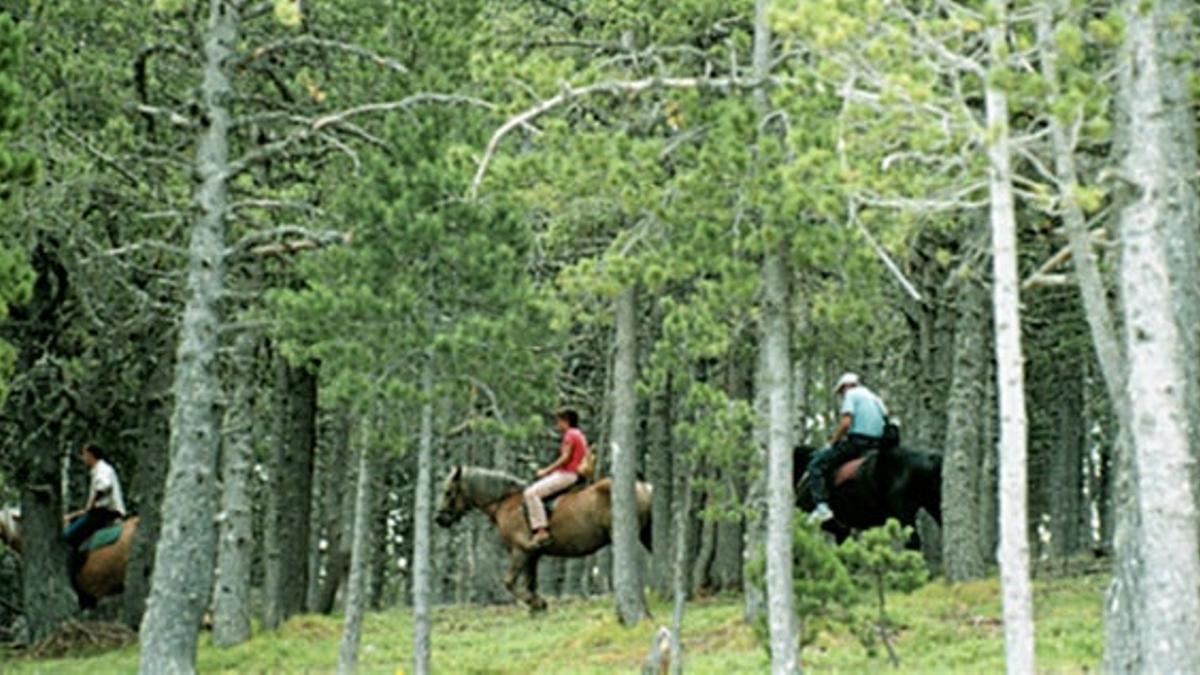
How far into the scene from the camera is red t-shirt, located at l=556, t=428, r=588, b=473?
22823 mm

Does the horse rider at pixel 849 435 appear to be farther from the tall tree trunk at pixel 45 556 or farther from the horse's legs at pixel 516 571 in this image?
the tall tree trunk at pixel 45 556

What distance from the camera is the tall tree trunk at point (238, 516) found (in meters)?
20.6

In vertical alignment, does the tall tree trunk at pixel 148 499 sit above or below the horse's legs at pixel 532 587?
above

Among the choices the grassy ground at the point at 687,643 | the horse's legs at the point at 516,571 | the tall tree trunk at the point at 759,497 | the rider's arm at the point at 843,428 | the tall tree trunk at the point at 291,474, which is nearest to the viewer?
the tall tree trunk at the point at 759,497

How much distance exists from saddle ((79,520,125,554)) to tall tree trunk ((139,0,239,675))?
848 centimetres

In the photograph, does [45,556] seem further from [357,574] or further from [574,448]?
[357,574]

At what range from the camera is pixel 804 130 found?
11.2 m

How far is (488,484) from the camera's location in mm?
24375

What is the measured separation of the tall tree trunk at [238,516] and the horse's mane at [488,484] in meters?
4.13

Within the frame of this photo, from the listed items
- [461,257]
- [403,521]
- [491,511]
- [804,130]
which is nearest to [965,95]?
[804,130]

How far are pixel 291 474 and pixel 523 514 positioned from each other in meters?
3.46

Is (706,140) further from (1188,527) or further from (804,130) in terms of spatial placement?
(1188,527)

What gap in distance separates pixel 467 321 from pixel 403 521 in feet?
117

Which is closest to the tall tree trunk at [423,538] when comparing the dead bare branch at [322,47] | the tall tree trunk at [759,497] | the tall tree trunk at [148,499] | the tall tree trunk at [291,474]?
the dead bare branch at [322,47]
